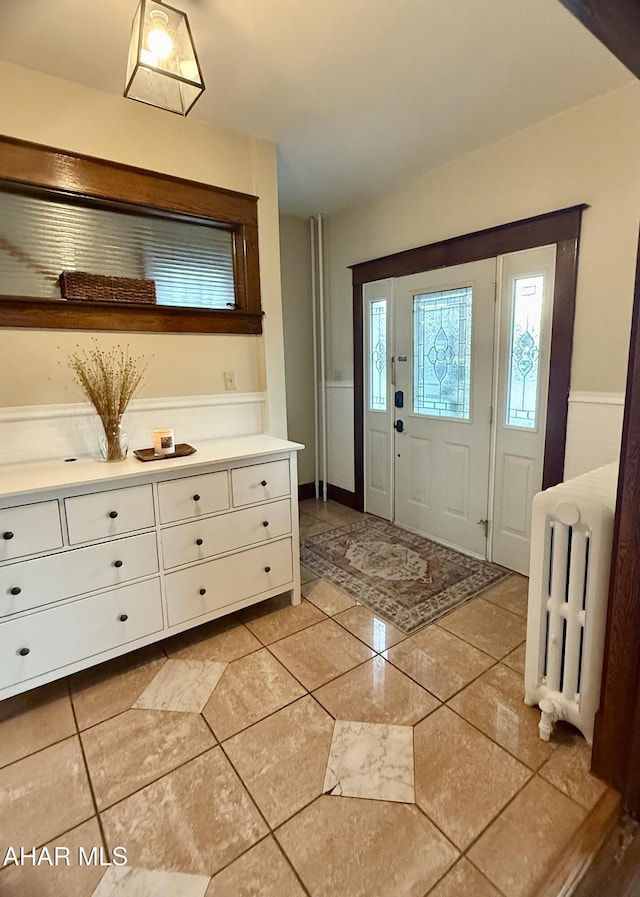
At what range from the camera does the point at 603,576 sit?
139cm

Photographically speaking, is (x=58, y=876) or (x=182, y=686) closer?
(x=58, y=876)

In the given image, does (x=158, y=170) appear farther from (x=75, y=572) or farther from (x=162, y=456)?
(x=75, y=572)

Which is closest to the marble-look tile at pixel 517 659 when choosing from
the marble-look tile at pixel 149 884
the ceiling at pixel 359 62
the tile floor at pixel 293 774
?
the tile floor at pixel 293 774

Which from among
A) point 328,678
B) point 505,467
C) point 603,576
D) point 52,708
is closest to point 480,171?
point 505,467

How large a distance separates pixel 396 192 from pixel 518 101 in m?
1.07

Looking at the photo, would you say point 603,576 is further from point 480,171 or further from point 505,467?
point 480,171

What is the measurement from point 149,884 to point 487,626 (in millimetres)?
1685

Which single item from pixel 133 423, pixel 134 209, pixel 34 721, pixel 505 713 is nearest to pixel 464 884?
pixel 505 713

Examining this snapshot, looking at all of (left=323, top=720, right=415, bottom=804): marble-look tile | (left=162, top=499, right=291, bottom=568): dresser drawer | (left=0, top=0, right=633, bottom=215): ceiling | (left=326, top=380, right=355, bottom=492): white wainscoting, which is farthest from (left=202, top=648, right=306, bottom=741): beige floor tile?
(left=0, top=0, right=633, bottom=215): ceiling

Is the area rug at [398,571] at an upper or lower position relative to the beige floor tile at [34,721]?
upper

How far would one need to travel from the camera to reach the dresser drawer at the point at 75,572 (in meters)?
1.65

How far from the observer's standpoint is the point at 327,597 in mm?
2535

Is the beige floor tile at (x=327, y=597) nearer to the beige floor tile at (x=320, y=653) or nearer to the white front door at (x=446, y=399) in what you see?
the beige floor tile at (x=320, y=653)

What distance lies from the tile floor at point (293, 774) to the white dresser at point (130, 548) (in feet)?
Result: 0.67
